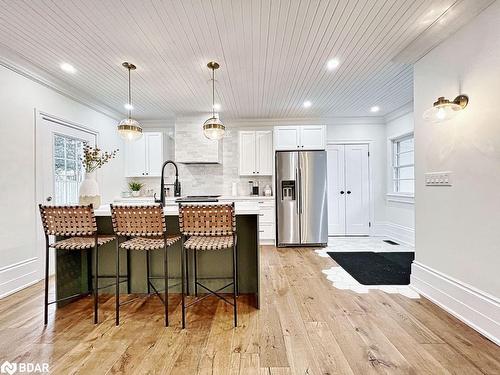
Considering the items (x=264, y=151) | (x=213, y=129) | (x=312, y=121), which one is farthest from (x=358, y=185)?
(x=213, y=129)

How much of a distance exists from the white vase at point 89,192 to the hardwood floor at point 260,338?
40.0 inches

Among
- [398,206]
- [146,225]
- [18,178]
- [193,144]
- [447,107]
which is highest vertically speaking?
[193,144]

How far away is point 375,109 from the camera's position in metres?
4.85

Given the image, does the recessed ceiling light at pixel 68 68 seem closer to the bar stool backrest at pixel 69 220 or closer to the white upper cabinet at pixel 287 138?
the bar stool backrest at pixel 69 220

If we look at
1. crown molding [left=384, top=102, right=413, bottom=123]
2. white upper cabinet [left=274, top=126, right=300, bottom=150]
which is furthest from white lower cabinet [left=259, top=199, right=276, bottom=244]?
crown molding [left=384, top=102, right=413, bottom=123]

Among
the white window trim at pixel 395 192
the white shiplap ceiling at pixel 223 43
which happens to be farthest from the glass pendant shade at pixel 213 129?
the white window trim at pixel 395 192

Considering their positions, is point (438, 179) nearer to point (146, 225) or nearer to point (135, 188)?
point (146, 225)

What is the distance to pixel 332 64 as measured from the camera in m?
2.99

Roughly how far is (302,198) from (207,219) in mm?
3001

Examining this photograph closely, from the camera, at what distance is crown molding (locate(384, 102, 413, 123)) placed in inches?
179

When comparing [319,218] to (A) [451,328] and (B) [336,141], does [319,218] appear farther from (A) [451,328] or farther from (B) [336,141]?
(A) [451,328]

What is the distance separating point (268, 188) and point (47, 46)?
12.9 ft

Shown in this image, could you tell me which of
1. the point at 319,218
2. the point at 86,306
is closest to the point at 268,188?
the point at 319,218

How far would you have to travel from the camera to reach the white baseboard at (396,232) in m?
4.70
